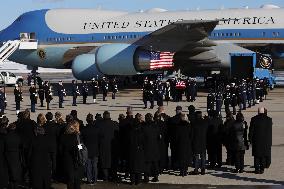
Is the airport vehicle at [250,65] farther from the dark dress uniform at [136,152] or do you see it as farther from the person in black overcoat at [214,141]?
the dark dress uniform at [136,152]

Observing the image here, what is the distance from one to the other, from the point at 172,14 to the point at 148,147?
30927 mm

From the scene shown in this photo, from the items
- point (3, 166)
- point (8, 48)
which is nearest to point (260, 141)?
point (3, 166)

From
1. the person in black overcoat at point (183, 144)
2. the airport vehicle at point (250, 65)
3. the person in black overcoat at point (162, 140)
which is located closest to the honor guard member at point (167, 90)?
the airport vehicle at point (250, 65)

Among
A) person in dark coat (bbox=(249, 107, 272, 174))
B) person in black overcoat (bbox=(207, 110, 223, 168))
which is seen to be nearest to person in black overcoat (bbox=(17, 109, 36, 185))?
person in black overcoat (bbox=(207, 110, 223, 168))

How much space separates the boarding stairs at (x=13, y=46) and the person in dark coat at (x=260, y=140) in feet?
100

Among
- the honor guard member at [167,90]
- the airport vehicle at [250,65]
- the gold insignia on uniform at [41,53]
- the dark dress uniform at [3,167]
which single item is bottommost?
the dark dress uniform at [3,167]

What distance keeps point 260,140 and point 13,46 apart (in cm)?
3255

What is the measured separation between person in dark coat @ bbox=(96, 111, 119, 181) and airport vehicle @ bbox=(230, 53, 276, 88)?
86.0 ft

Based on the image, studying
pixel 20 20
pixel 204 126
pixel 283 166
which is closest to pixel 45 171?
pixel 204 126

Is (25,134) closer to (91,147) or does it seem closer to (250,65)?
(91,147)

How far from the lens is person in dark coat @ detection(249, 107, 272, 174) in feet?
47.4

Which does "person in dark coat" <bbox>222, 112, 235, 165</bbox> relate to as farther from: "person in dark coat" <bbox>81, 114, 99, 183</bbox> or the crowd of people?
"person in dark coat" <bbox>81, 114, 99, 183</bbox>

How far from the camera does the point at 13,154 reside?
1269 cm

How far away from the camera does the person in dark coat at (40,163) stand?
12444 millimetres
